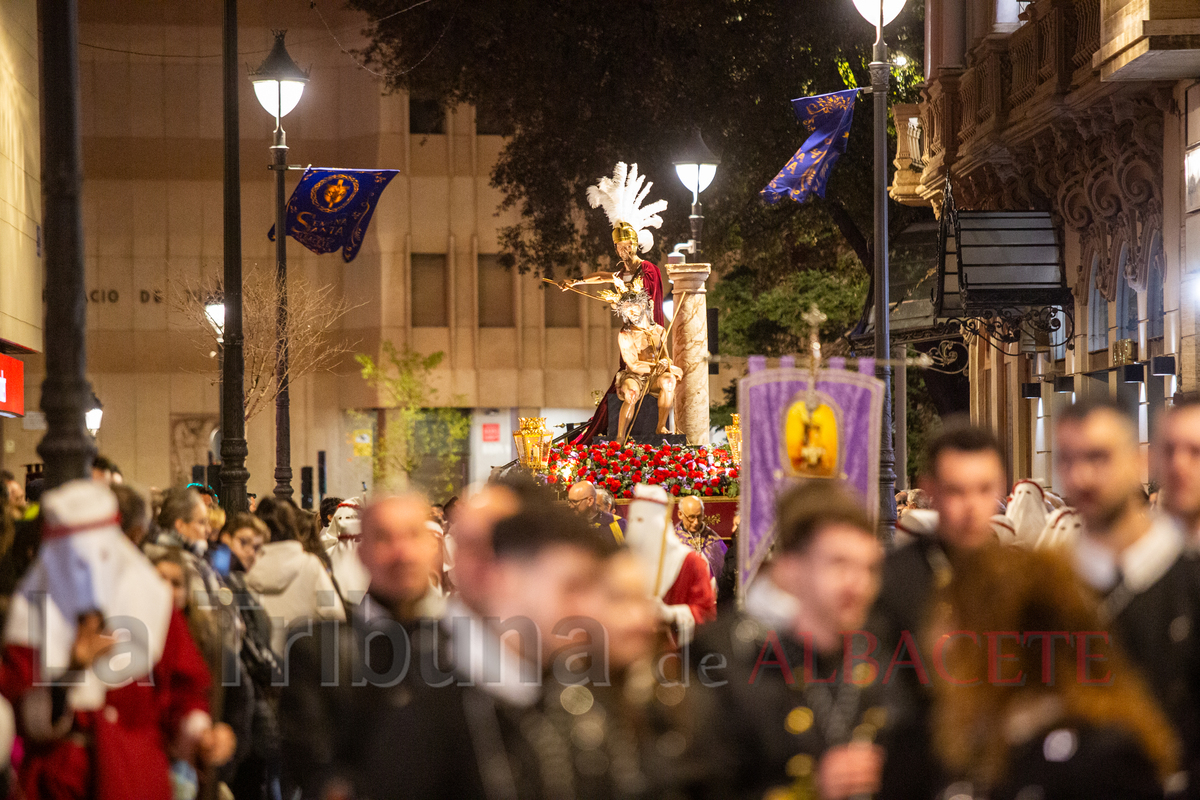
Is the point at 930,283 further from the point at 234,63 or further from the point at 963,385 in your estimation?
the point at 234,63

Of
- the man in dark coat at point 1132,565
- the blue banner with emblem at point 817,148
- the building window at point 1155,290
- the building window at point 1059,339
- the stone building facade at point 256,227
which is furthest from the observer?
the stone building facade at point 256,227

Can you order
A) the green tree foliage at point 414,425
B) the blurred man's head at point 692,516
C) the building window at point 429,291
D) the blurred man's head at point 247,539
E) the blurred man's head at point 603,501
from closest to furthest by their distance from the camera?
the blurred man's head at point 247,539 → the blurred man's head at point 603,501 → the blurred man's head at point 692,516 → the green tree foliage at point 414,425 → the building window at point 429,291

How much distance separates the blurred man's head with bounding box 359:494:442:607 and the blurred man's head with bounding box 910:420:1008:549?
1.61 m

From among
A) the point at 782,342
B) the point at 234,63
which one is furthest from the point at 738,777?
the point at 782,342

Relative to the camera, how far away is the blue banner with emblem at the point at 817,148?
1983 cm

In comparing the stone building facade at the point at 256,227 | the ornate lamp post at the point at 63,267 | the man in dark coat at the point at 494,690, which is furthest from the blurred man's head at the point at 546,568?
the stone building facade at the point at 256,227

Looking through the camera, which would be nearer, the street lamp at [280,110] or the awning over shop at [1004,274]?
the street lamp at [280,110]

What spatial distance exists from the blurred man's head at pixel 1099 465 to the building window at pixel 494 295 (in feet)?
167

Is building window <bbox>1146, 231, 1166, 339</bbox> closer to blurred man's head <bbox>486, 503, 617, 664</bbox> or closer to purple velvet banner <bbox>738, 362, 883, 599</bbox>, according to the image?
purple velvet banner <bbox>738, 362, 883, 599</bbox>

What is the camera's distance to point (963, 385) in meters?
34.2

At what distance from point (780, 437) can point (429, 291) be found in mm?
45775

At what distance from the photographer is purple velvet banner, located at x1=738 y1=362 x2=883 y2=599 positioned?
31.8 ft

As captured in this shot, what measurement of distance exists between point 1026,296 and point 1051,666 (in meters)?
20.7

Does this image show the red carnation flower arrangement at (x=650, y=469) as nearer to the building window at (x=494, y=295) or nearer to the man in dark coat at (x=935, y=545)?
the man in dark coat at (x=935, y=545)
